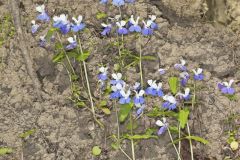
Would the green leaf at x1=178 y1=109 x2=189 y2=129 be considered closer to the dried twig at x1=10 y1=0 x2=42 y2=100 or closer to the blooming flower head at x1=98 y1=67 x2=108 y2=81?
the blooming flower head at x1=98 y1=67 x2=108 y2=81

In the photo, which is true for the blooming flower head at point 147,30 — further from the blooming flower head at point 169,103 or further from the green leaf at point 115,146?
the green leaf at point 115,146

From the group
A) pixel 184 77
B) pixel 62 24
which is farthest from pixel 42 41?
pixel 184 77

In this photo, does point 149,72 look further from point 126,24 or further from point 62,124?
point 62,124

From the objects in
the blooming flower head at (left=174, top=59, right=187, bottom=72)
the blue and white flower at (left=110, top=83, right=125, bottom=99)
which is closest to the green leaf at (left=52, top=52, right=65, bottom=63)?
the blue and white flower at (left=110, top=83, right=125, bottom=99)

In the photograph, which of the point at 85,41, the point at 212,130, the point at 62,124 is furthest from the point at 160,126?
the point at 85,41

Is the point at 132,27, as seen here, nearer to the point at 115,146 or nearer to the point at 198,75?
the point at 198,75

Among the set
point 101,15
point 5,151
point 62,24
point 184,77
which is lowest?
point 5,151

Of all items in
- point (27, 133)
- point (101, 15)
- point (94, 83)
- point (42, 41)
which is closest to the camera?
point (27, 133)
